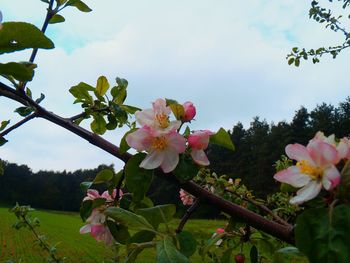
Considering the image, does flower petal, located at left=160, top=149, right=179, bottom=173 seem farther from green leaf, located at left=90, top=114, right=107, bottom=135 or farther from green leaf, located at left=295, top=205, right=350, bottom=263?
green leaf, located at left=90, top=114, right=107, bottom=135

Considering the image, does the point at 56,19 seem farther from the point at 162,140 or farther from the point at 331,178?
the point at 331,178

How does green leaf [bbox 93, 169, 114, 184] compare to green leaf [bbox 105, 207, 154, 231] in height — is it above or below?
above

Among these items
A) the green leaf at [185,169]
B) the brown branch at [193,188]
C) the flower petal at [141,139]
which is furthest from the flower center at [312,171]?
the flower petal at [141,139]

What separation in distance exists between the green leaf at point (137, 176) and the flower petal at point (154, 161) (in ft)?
0.10

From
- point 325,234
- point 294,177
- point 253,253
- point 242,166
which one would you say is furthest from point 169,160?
point 242,166

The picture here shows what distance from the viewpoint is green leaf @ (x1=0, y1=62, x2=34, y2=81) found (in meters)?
0.82

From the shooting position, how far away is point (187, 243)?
33.7 inches

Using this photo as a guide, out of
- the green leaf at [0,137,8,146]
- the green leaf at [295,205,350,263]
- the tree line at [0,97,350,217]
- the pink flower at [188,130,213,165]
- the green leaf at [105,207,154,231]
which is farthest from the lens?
the tree line at [0,97,350,217]

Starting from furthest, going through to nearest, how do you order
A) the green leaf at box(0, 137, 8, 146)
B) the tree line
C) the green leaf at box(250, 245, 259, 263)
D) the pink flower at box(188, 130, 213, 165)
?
the tree line, the green leaf at box(250, 245, 259, 263), the green leaf at box(0, 137, 8, 146), the pink flower at box(188, 130, 213, 165)

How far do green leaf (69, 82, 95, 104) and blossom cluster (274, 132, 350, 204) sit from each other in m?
0.72

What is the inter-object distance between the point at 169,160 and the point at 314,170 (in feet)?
1.00

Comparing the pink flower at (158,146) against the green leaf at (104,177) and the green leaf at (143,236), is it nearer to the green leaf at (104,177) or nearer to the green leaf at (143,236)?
the green leaf at (143,236)

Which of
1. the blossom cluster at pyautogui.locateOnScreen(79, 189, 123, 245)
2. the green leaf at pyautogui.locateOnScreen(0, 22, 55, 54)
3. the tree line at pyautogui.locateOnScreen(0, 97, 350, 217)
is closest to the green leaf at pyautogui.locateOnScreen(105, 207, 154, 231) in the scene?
the blossom cluster at pyautogui.locateOnScreen(79, 189, 123, 245)

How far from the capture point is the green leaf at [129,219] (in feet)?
2.67
